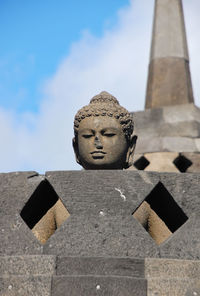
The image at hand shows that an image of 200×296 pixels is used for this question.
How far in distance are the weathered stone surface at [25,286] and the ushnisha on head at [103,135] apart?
1435 millimetres

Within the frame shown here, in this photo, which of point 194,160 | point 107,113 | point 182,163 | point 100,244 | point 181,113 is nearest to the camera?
point 100,244

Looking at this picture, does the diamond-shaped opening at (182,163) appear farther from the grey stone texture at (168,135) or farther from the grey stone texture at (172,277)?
the grey stone texture at (172,277)

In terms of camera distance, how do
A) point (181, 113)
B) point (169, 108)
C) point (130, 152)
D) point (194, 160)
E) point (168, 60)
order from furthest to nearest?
point (168, 60), point (169, 108), point (181, 113), point (194, 160), point (130, 152)

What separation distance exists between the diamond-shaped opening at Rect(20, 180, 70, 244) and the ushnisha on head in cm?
49

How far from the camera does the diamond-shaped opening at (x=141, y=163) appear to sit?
10.7 m

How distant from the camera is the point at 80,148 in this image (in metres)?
5.64

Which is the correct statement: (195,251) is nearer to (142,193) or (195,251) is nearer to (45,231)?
(142,193)

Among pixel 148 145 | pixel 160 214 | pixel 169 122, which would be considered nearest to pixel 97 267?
pixel 160 214

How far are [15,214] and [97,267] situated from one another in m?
0.80

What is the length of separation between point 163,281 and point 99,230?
A: 553 millimetres

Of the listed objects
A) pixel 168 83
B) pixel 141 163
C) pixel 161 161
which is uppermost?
pixel 168 83

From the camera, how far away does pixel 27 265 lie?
4.43m

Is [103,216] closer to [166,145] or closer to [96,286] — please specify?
[96,286]

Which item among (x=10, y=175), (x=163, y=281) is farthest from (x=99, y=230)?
(x=10, y=175)
